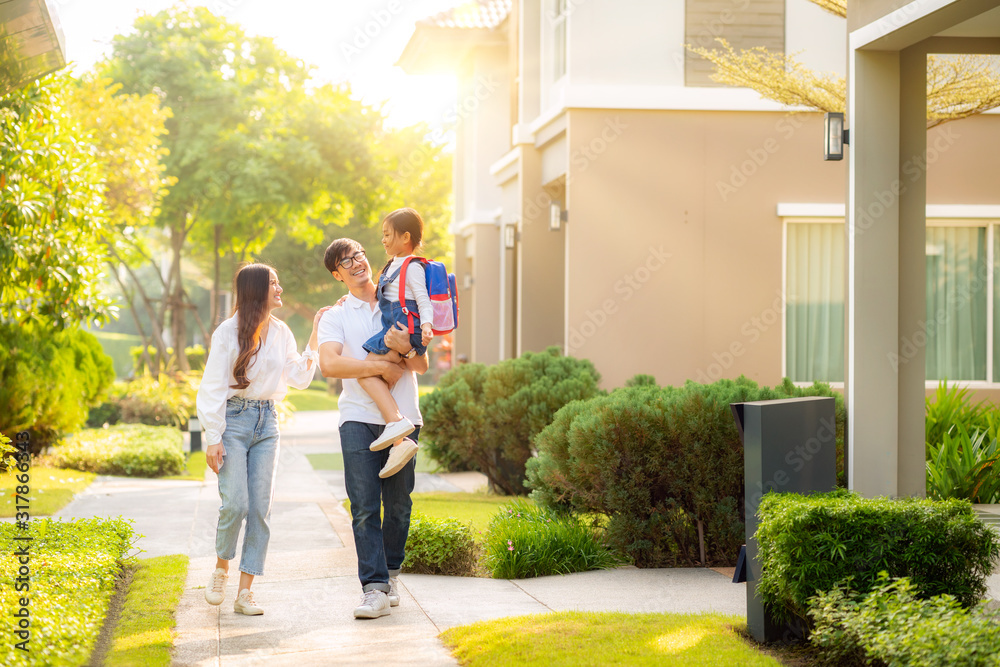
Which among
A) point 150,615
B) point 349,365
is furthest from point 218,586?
point 349,365

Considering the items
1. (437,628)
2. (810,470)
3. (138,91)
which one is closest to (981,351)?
(810,470)

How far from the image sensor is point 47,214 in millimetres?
9688

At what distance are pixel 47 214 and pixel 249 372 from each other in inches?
203

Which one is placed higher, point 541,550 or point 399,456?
point 399,456

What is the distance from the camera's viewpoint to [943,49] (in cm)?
748

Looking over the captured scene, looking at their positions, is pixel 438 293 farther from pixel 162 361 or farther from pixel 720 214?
pixel 162 361

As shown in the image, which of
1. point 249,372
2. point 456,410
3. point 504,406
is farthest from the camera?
point 456,410

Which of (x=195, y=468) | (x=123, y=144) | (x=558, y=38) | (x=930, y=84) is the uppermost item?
(x=558, y=38)

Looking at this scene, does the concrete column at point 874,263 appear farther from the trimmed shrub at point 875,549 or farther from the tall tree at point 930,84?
the trimmed shrub at point 875,549

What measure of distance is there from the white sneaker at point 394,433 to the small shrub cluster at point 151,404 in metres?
14.2

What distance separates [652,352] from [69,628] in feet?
27.9

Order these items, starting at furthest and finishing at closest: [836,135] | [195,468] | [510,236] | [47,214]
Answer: [510,236] → [195,468] → [47,214] → [836,135]

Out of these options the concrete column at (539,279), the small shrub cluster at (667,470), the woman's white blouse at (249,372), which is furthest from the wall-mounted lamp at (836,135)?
the concrete column at (539,279)

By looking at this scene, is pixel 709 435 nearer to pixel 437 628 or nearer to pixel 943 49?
pixel 437 628
